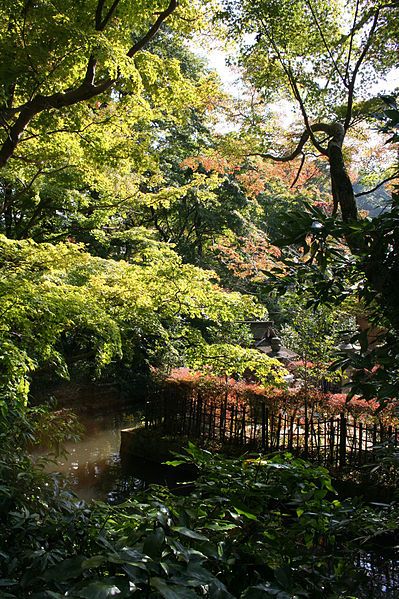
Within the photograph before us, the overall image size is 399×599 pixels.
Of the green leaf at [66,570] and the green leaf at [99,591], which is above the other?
the green leaf at [99,591]

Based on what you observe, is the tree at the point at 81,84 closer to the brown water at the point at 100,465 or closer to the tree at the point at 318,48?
the tree at the point at 318,48

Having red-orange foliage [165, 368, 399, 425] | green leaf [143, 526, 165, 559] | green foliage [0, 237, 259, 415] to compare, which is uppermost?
green foliage [0, 237, 259, 415]

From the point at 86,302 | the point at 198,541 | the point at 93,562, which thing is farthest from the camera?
the point at 86,302

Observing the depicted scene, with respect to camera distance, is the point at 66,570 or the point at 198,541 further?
the point at 198,541

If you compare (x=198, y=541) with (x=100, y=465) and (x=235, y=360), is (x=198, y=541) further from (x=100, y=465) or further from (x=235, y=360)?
(x=100, y=465)

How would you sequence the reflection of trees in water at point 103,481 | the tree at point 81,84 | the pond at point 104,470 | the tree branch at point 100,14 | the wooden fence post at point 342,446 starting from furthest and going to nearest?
the pond at point 104,470 → the reflection of trees in water at point 103,481 → the wooden fence post at point 342,446 → the tree branch at point 100,14 → the tree at point 81,84

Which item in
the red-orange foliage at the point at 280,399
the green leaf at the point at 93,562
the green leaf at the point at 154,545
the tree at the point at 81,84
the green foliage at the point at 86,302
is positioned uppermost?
the tree at the point at 81,84

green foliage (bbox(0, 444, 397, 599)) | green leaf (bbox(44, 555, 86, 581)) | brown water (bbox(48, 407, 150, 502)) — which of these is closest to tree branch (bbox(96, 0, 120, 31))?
green foliage (bbox(0, 444, 397, 599))

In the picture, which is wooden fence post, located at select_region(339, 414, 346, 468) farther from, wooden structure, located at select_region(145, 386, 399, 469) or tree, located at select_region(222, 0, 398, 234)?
tree, located at select_region(222, 0, 398, 234)

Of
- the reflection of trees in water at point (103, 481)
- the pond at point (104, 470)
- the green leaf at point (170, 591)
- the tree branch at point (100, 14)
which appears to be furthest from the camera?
the pond at point (104, 470)

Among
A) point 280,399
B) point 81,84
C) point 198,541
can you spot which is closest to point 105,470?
point 280,399

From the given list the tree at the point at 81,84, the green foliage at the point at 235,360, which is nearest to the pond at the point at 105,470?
the green foliage at the point at 235,360

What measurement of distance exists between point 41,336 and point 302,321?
8.89m

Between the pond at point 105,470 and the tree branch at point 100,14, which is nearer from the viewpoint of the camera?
the tree branch at point 100,14
